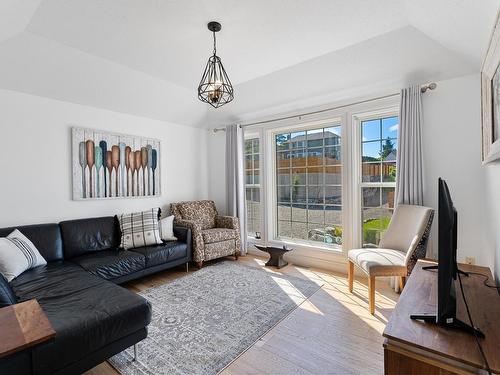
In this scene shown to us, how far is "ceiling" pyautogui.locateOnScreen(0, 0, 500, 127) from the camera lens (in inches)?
77.4

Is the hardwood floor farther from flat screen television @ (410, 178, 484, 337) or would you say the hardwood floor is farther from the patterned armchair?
the patterned armchair

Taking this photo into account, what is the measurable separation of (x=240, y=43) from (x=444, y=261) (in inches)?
95.5

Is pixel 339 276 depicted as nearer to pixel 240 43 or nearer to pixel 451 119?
pixel 451 119

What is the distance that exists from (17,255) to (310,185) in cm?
338

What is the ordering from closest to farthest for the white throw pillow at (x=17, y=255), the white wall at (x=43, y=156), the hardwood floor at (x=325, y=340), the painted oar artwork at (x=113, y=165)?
the hardwood floor at (x=325, y=340)
the white throw pillow at (x=17, y=255)
the white wall at (x=43, y=156)
the painted oar artwork at (x=113, y=165)

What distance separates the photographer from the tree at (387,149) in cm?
311

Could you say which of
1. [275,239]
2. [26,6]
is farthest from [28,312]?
[275,239]

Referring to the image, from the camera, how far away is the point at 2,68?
251 cm

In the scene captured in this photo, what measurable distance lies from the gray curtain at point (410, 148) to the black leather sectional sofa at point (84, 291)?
8.90 ft

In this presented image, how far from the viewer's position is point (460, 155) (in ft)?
8.44

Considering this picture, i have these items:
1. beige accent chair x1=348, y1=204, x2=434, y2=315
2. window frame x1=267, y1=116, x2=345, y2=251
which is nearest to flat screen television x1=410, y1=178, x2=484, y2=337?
beige accent chair x1=348, y1=204, x2=434, y2=315

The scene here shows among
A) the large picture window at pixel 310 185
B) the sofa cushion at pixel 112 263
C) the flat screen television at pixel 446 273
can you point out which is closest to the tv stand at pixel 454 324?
the flat screen television at pixel 446 273

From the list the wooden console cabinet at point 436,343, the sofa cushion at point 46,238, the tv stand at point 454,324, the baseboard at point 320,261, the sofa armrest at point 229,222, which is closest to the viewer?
the wooden console cabinet at point 436,343

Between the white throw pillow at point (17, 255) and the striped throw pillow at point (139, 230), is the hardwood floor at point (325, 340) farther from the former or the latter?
the striped throw pillow at point (139, 230)
